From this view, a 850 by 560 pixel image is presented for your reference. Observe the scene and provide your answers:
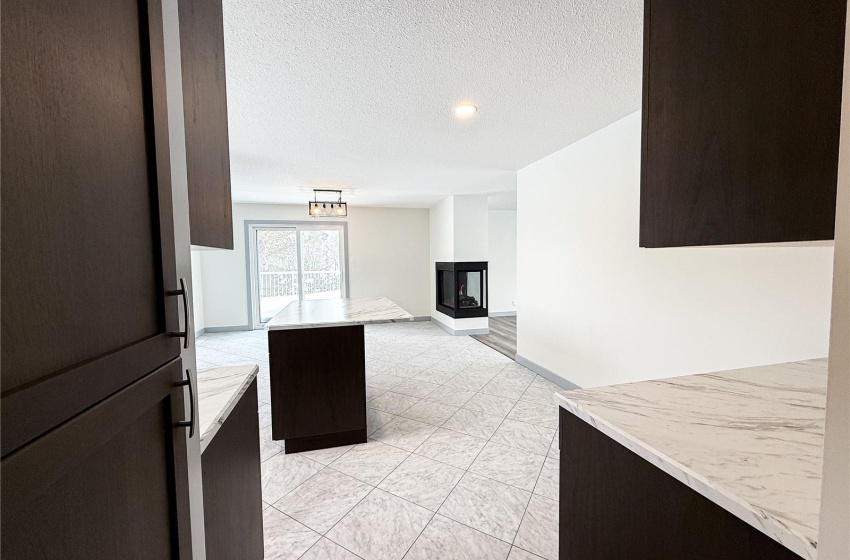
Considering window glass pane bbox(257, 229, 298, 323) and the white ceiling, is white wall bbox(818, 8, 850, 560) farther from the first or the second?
window glass pane bbox(257, 229, 298, 323)

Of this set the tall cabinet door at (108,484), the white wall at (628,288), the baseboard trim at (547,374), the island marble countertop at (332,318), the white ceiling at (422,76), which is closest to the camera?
the tall cabinet door at (108,484)

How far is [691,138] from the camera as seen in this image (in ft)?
2.51

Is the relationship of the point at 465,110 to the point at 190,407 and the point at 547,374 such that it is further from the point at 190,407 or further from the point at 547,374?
the point at 547,374

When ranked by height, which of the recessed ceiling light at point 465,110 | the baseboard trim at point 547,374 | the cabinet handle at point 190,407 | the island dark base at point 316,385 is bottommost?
the baseboard trim at point 547,374

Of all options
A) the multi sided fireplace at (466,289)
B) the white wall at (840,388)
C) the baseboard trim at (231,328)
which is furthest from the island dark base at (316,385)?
the baseboard trim at (231,328)

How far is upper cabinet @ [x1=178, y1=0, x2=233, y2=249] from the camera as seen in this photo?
0.85m

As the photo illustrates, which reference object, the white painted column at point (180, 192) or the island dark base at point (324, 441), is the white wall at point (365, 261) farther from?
the white painted column at point (180, 192)

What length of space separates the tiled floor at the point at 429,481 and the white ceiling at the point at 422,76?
235 centimetres

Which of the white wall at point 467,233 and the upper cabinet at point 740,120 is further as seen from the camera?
the white wall at point 467,233

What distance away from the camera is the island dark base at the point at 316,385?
2.35 m

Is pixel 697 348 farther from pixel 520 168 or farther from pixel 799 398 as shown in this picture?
pixel 520 168

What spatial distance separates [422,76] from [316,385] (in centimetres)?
208

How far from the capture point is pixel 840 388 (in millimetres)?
409

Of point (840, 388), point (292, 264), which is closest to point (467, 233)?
point (292, 264)
